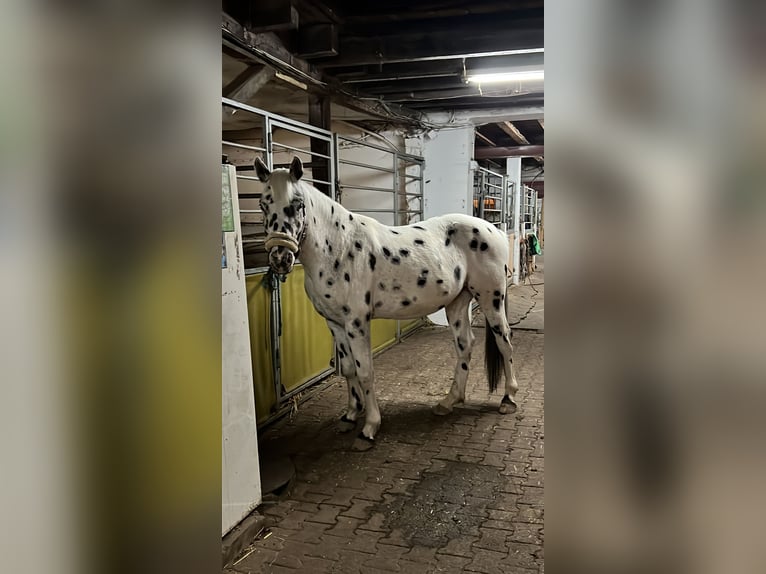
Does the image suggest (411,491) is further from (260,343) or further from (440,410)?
(260,343)

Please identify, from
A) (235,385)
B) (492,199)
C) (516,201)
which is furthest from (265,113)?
(516,201)

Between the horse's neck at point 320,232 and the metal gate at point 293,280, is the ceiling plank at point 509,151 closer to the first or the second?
the metal gate at point 293,280

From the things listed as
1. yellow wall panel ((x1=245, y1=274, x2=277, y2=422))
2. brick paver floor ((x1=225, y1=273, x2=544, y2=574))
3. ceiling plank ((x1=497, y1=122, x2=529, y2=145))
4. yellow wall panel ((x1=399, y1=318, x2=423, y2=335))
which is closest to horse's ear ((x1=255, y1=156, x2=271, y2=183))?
yellow wall panel ((x1=245, y1=274, x2=277, y2=422))

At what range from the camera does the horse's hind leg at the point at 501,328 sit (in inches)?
133

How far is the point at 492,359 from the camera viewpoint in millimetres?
3412

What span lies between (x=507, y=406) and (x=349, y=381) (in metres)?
0.99

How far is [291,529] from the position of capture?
205 centimetres

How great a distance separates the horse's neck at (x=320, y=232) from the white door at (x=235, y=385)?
59 cm
